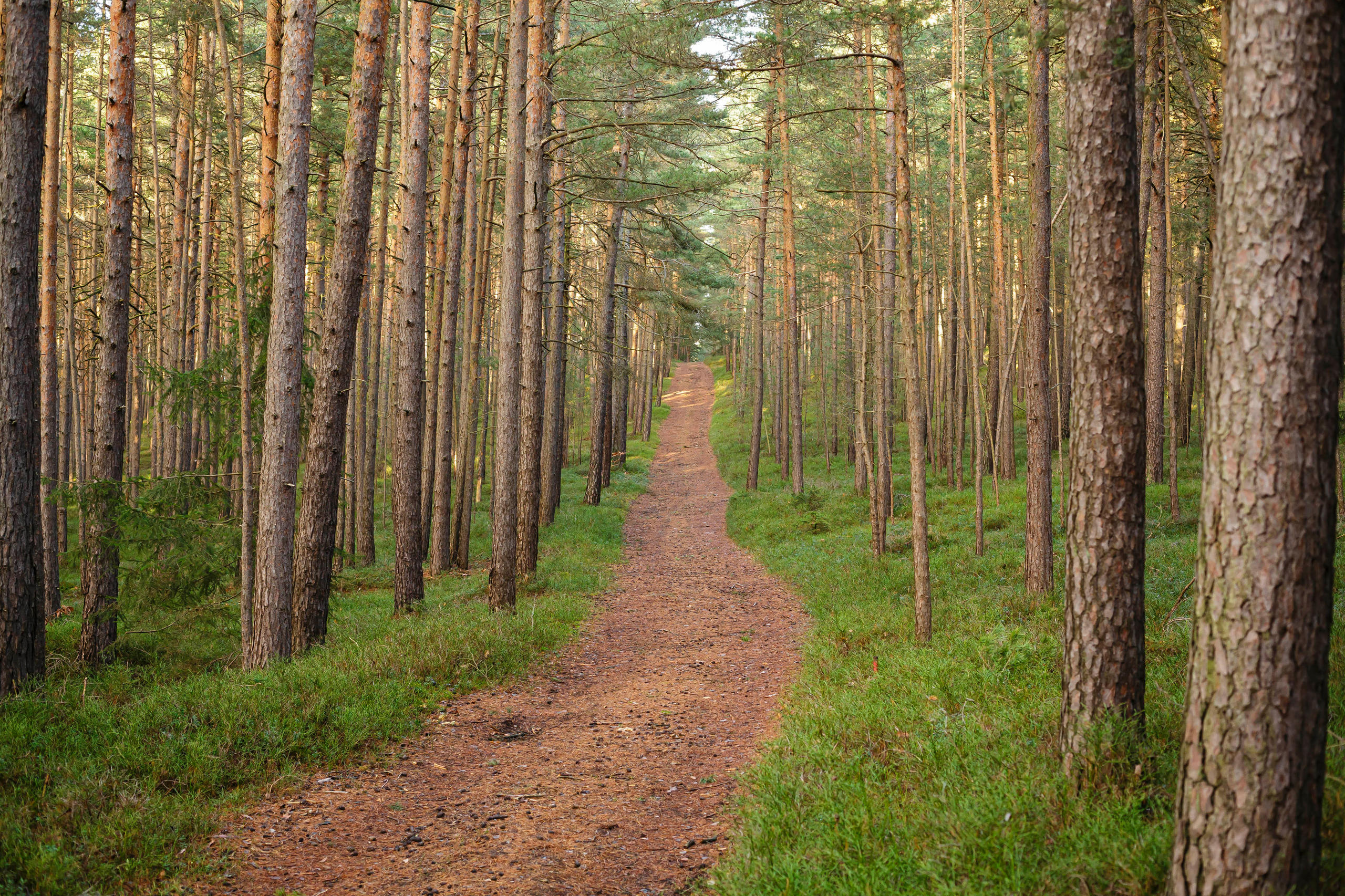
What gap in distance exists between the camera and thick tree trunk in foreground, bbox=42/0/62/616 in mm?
11625

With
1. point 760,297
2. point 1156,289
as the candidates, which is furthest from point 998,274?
point 760,297

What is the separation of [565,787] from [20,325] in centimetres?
598

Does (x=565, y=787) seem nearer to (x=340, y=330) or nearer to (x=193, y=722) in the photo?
(x=193, y=722)

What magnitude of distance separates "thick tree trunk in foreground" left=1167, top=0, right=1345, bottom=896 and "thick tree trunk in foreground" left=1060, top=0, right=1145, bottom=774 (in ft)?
4.43

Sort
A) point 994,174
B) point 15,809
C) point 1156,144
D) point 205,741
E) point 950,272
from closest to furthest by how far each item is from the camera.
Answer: point 15,809 < point 205,741 < point 994,174 < point 950,272 < point 1156,144

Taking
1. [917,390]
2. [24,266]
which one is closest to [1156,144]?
[917,390]

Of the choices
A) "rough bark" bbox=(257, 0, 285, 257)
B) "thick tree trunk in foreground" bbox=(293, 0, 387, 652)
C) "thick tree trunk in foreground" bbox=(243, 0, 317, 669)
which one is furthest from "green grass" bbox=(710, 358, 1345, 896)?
"rough bark" bbox=(257, 0, 285, 257)

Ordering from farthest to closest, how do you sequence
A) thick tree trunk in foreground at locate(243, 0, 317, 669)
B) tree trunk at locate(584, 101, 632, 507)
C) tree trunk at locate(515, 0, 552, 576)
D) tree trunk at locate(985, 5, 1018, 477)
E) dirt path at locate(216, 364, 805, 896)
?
tree trunk at locate(584, 101, 632, 507), tree trunk at locate(515, 0, 552, 576), tree trunk at locate(985, 5, 1018, 477), thick tree trunk in foreground at locate(243, 0, 317, 669), dirt path at locate(216, 364, 805, 896)

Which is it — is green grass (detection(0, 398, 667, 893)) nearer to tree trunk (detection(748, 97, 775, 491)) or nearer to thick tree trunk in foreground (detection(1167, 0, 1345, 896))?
thick tree trunk in foreground (detection(1167, 0, 1345, 896))

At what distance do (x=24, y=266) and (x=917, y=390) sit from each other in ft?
26.1

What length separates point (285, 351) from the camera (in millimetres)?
7945

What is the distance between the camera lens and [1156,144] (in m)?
16.2

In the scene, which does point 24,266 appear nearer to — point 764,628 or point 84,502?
point 84,502

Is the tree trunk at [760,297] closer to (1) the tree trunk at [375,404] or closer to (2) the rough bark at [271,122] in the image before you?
(1) the tree trunk at [375,404]
